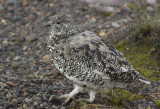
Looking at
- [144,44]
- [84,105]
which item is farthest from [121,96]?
[144,44]

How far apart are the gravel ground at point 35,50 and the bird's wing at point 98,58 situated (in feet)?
1.62

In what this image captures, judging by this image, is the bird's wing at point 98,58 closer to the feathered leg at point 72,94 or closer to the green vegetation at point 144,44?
the feathered leg at point 72,94

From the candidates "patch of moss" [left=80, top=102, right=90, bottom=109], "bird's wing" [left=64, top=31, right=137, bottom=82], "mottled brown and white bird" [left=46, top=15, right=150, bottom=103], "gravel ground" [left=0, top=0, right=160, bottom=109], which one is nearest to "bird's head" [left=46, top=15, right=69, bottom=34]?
"mottled brown and white bird" [left=46, top=15, right=150, bottom=103]

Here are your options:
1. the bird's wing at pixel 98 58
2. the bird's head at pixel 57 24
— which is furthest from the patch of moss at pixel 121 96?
the bird's head at pixel 57 24

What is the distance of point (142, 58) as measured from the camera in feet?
19.1

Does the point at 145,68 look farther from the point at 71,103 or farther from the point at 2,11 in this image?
the point at 2,11

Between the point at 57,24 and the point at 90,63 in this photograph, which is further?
the point at 57,24

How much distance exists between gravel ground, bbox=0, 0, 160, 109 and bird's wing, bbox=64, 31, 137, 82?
494 millimetres

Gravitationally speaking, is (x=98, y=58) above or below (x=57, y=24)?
below

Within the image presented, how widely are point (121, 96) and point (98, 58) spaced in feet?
2.42

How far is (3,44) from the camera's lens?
250 inches

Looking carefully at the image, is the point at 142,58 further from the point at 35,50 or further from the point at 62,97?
the point at 35,50

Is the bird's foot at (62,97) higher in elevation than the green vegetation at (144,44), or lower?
lower

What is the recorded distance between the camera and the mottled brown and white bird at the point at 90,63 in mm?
4125
